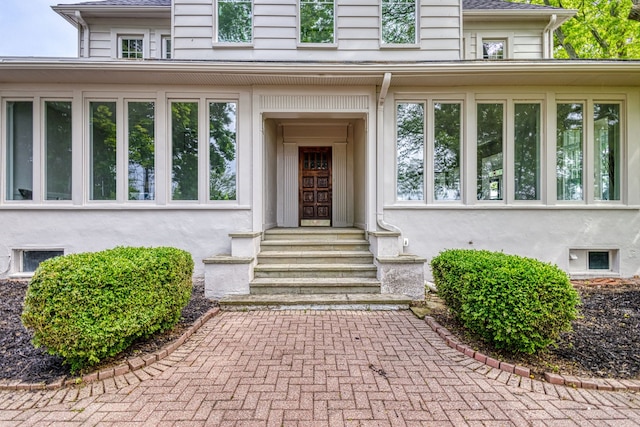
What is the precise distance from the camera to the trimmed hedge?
251 cm

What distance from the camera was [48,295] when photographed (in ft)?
8.23

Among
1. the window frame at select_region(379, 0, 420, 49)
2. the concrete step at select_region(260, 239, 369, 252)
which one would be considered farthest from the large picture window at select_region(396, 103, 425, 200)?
the window frame at select_region(379, 0, 420, 49)

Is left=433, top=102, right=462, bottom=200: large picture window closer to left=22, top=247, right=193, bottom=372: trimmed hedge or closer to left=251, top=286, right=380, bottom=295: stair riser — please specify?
left=251, top=286, right=380, bottom=295: stair riser

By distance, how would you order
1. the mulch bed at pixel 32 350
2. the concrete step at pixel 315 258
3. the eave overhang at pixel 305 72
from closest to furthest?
the mulch bed at pixel 32 350 → the eave overhang at pixel 305 72 → the concrete step at pixel 315 258

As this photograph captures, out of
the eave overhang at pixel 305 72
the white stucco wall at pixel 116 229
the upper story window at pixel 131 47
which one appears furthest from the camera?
the upper story window at pixel 131 47

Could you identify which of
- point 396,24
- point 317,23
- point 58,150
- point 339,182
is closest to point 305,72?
point 317,23

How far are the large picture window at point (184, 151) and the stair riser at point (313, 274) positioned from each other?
78.3 inches

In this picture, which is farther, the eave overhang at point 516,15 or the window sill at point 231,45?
the eave overhang at point 516,15

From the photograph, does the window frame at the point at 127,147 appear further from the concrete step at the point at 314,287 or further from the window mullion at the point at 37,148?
the concrete step at the point at 314,287

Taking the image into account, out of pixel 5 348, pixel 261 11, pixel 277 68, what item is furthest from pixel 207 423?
pixel 261 11

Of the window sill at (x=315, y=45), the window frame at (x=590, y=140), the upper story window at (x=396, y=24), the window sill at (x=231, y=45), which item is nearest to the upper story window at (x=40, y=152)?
the window sill at (x=231, y=45)

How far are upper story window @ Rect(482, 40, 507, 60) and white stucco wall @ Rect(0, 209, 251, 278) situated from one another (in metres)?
7.91

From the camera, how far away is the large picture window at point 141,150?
18.5 feet

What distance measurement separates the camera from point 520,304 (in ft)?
9.11
